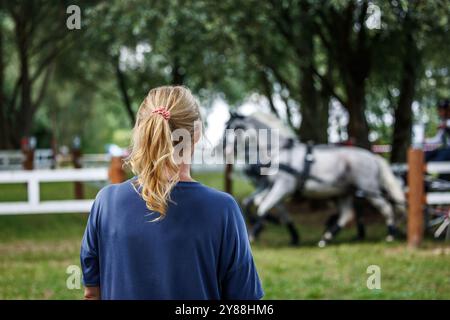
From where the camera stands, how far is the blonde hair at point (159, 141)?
7.33 ft

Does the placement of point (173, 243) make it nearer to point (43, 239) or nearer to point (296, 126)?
point (43, 239)

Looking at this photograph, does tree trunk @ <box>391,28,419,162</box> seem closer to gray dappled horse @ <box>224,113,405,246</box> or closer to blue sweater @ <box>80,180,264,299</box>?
gray dappled horse @ <box>224,113,405,246</box>

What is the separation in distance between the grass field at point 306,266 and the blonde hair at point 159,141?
14.7ft

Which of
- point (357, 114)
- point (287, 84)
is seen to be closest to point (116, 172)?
point (357, 114)

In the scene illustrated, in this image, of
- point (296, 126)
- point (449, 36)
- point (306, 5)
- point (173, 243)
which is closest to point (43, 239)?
point (306, 5)

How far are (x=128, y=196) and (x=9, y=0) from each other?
20.1m

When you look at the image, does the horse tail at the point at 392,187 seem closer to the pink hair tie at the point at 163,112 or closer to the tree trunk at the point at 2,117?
the pink hair tie at the point at 163,112

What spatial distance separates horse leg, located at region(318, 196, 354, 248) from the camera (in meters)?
10.6

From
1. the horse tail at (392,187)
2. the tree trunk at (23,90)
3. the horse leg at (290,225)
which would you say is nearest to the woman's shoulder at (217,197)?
the horse leg at (290,225)

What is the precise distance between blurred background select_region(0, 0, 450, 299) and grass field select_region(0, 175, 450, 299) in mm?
21

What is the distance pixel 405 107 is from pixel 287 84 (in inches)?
131

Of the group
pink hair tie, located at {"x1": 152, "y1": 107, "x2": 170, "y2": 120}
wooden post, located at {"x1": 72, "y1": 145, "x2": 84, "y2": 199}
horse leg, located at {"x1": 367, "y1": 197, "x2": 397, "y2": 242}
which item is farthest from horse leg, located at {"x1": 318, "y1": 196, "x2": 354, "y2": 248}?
pink hair tie, located at {"x1": 152, "y1": 107, "x2": 170, "y2": 120}

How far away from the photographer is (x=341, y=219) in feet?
35.7

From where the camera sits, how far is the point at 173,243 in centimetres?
223
